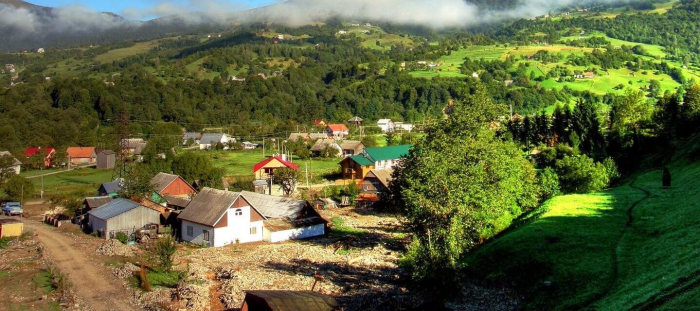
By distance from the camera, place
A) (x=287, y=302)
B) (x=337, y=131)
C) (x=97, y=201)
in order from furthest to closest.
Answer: (x=337, y=131) → (x=97, y=201) → (x=287, y=302)

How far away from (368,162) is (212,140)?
43733 millimetres

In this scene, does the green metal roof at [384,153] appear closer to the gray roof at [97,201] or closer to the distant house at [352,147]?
the distant house at [352,147]

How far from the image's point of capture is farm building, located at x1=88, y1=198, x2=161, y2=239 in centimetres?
3697

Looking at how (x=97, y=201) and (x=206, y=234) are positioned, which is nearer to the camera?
(x=206, y=234)

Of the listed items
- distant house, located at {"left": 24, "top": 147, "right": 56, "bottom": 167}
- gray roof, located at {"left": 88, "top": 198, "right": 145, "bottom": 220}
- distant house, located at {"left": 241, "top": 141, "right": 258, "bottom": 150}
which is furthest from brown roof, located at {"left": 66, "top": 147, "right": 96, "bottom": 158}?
gray roof, located at {"left": 88, "top": 198, "right": 145, "bottom": 220}

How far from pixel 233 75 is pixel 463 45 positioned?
8193 cm

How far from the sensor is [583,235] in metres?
25.3

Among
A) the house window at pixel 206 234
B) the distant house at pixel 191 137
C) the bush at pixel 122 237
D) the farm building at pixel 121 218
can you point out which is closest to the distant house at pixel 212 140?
the distant house at pixel 191 137

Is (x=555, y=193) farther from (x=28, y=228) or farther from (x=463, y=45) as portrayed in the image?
(x=463, y=45)

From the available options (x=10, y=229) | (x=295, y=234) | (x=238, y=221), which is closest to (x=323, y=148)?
(x=295, y=234)

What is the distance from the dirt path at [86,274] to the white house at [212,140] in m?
60.2

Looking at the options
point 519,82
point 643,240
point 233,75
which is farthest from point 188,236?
point 233,75

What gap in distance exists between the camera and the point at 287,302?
1836 cm

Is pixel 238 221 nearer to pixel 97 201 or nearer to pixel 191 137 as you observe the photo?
pixel 97 201
